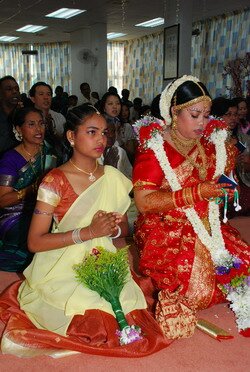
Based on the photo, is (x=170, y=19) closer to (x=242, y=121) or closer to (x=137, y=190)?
(x=242, y=121)

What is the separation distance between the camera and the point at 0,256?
3.51 meters

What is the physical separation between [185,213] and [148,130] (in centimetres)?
55

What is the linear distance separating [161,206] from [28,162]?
1444mm

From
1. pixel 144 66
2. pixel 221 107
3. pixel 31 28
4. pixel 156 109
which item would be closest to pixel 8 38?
pixel 31 28

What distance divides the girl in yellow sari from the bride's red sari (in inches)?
7.5

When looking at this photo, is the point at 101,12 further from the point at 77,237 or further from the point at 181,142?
the point at 77,237

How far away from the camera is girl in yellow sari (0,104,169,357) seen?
2.17 metres

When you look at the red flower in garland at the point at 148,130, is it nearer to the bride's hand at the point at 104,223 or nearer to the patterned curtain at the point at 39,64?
the bride's hand at the point at 104,223

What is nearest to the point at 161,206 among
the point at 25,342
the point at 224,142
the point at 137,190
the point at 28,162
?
the point at 137,190

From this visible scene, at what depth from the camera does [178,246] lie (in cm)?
255

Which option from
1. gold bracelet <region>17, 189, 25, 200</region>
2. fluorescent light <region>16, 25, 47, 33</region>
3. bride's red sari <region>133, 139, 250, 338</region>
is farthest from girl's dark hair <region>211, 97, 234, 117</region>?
fluorescent light <region>16, 25, 47, 33</region>

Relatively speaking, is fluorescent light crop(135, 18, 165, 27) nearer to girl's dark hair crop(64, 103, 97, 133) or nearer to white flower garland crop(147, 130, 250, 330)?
white flower garland crop(147, 130, 250, 330)

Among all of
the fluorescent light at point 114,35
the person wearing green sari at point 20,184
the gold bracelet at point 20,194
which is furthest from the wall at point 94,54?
the gold bracelet at point 20,194

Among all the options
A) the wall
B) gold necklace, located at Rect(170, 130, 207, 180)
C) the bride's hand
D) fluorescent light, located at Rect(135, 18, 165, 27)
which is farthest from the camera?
the wall
